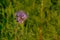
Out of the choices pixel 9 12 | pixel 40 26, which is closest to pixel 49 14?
pixel 40 26

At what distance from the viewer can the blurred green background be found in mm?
3129

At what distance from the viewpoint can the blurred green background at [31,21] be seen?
3.13 m

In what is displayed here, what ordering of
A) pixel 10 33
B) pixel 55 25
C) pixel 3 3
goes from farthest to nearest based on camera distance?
1. pixel 3 3
2. pixel 55 25
3. pixel 10 33

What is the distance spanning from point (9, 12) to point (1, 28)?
30 centimetres

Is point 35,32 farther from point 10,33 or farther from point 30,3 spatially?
point 30,3

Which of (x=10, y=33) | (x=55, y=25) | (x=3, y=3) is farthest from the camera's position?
(x=3, y=3)

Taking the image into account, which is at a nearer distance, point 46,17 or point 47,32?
point 47,32

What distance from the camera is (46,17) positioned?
11.5 feet

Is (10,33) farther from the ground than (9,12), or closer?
closer

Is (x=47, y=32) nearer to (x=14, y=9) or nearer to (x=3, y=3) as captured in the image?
(x=14, y=9)

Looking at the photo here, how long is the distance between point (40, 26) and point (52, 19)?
0.27m

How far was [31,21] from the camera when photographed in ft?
11.2

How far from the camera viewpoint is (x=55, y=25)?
3.37 meters

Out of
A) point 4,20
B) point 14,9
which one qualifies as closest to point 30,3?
point 14,9
